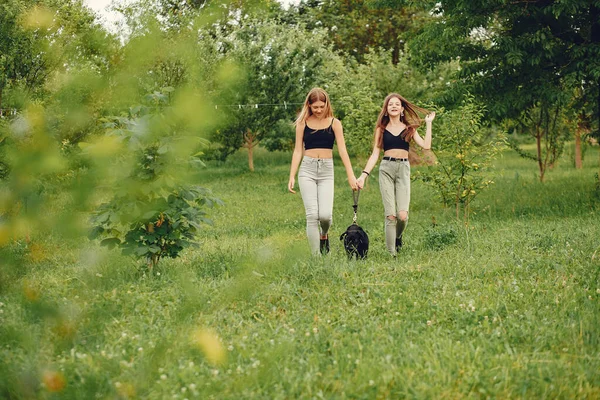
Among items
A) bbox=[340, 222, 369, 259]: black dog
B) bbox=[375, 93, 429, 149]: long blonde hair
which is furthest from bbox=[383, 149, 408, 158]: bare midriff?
bbox=[340, 222, 369, 259]: black dog

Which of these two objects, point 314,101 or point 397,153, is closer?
point 314,101

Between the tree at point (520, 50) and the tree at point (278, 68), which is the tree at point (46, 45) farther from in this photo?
the tree at point (278, 68)

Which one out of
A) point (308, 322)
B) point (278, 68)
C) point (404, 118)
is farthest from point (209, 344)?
point (278, 68)

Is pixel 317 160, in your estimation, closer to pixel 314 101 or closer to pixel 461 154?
pixel 314 101

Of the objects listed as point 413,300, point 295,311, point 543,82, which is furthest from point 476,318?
point 543,82

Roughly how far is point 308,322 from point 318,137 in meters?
2.88

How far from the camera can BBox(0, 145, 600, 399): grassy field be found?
1.16 m

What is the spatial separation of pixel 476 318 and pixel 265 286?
12.7 feet

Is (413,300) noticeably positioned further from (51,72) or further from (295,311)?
(51,72)

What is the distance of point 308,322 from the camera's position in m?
4.81

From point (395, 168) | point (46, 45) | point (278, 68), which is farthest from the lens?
point (278, 68)

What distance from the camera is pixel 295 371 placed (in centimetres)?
375

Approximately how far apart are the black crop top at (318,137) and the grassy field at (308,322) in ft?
4.67

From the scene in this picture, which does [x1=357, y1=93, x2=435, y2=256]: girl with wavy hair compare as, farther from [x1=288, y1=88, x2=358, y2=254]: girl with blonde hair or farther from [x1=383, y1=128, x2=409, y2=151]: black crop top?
[x1=288, y1=88, x2=358, y2=254]: girl with blonde hair
